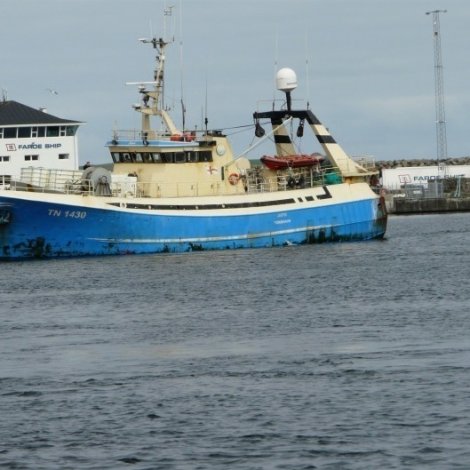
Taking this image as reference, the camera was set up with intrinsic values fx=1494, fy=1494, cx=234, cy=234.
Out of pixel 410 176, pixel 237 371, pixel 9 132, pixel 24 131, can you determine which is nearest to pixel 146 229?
pixel 24 131

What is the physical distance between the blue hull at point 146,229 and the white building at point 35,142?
25.3 meters

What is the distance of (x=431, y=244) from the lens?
69250mm

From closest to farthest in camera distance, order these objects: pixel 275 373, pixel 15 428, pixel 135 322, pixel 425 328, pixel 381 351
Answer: pixel 15 428 < pixel 275 373 < pixel 381 351 < pixel 425 328 < pixel 135 322

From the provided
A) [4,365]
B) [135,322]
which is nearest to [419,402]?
[4,365]

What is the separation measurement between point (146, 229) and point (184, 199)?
2.19 meters

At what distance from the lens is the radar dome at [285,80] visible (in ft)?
234

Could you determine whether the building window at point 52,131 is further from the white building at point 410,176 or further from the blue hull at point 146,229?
the white building at point 410,176

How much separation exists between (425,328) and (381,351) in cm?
395

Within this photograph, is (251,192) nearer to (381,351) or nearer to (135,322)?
(135,322)

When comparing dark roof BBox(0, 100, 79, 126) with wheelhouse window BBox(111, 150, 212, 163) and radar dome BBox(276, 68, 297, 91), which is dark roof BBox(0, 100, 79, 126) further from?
wheelhouse window BBox(111, 150, 212, 163)

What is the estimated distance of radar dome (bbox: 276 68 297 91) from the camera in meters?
71.4

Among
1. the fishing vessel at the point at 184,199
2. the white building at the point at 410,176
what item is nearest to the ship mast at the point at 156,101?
the fishing vessel at the point at 184,199

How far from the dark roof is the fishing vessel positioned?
22079 millimetres

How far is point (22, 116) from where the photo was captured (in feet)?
296
